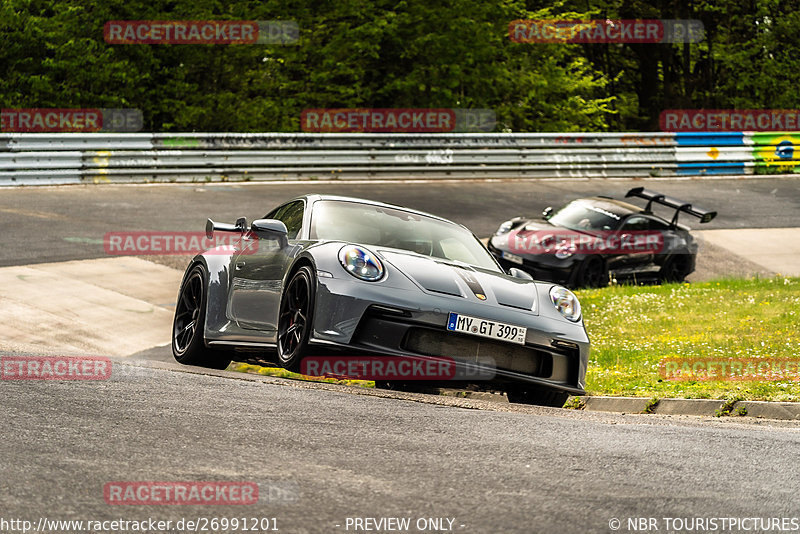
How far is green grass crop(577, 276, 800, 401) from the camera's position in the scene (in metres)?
8.12

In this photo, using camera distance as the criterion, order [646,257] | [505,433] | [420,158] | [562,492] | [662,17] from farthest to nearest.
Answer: [662,17] → [420,158] → [646,257] → [505,433] → [562,492]

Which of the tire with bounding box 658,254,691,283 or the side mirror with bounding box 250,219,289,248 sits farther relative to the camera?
the tire with bounding box 658,254,691,283

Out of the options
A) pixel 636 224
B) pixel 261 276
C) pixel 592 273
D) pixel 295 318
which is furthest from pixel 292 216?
pixel 636 224

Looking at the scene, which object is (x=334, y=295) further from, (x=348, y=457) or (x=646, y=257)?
(x=646, y=257)

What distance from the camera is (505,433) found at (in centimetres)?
546

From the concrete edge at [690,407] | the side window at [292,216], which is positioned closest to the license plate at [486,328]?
the concrete edge at [690,407]

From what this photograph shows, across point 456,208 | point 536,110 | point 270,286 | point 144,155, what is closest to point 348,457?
point 270,286

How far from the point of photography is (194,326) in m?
8.67

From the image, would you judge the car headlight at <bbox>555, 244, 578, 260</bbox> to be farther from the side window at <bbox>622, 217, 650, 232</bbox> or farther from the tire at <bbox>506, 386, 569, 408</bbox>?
the tire at <bbox>506, 386, 569, 408</bbox>

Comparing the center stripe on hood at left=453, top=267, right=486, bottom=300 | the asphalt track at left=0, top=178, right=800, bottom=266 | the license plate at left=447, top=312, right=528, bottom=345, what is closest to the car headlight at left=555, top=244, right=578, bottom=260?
the asphalt track at left=0, top=178, right=800, bottom=266

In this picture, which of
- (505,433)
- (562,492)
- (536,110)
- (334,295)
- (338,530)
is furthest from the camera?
(536,110)

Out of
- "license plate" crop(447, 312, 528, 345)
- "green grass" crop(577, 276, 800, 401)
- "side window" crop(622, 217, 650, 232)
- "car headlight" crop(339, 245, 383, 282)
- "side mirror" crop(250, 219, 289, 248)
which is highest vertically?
"side mirror" crop(250, 219, 289, 248)

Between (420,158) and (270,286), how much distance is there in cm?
1750

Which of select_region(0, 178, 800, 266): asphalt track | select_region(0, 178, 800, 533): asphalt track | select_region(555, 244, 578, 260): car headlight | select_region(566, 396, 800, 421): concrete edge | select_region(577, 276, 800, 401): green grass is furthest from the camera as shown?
select_region(0, 178, 800, 266): asphalt track
